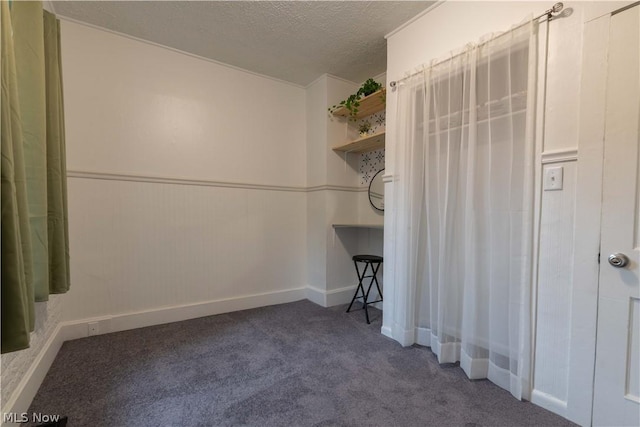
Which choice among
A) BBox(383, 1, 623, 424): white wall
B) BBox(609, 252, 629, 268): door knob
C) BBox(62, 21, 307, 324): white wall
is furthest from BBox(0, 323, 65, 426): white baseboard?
BBox(609, 252, 629, 268): door knob

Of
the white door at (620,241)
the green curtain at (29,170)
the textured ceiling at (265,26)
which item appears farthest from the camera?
the textured ceiling at (265,26)

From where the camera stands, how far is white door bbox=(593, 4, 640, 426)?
1255 millimetres

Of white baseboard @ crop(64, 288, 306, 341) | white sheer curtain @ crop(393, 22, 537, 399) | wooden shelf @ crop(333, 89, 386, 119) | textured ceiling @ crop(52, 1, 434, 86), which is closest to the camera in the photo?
white sheer curtain @ crop(393, 22, 537, 399)

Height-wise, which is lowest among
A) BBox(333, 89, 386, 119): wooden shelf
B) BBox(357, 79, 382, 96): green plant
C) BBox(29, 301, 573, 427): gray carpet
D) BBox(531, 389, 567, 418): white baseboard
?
BBox(29, 301, 573, 427): gray carpet

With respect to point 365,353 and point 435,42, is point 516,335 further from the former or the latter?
point 435,42

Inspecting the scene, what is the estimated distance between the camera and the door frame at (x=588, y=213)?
1.34 meters

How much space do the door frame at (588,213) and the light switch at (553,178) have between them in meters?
0.07

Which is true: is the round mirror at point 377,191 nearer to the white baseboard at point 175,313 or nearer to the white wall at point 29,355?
the white baseboard at point 175,313

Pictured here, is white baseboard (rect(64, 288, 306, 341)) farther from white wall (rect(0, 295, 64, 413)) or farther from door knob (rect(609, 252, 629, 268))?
door knob (rect(609, 252, 629, 268))

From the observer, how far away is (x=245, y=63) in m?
2.91

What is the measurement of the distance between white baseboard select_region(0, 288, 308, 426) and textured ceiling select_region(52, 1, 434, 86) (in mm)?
2370

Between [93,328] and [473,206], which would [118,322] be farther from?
[473,206]

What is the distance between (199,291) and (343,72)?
267 cm

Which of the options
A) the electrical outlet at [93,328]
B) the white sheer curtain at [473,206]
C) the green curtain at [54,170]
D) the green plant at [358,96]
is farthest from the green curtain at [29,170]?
the green plant at [358,96]
